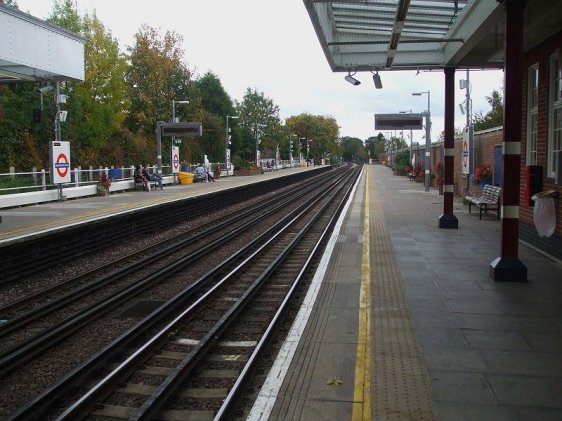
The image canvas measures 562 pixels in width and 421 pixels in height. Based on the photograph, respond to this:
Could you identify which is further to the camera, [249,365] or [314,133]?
[314,133]

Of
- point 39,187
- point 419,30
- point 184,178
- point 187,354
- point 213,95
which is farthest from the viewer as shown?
point 213,95

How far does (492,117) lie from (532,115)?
30.0 metres

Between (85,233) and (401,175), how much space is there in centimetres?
4416

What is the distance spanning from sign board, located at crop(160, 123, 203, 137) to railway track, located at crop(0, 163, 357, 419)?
24726 mm

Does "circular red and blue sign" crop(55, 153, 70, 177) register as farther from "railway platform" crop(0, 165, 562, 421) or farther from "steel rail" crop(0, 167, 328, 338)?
"railway platform" crop(0, 165, 562, 421)

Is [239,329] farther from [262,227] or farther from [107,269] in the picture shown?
[262,227]

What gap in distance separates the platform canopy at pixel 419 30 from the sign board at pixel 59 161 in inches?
455

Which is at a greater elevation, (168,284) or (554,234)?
(554,234)

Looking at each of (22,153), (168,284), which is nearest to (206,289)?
(168,284)

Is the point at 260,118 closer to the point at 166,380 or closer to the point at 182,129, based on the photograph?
the point at 182,129

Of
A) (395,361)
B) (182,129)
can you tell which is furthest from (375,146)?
(395,361)

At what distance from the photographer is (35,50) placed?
12.6m

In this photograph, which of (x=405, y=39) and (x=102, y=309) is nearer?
(x=102, y=309)

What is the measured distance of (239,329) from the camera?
731 centimetres
